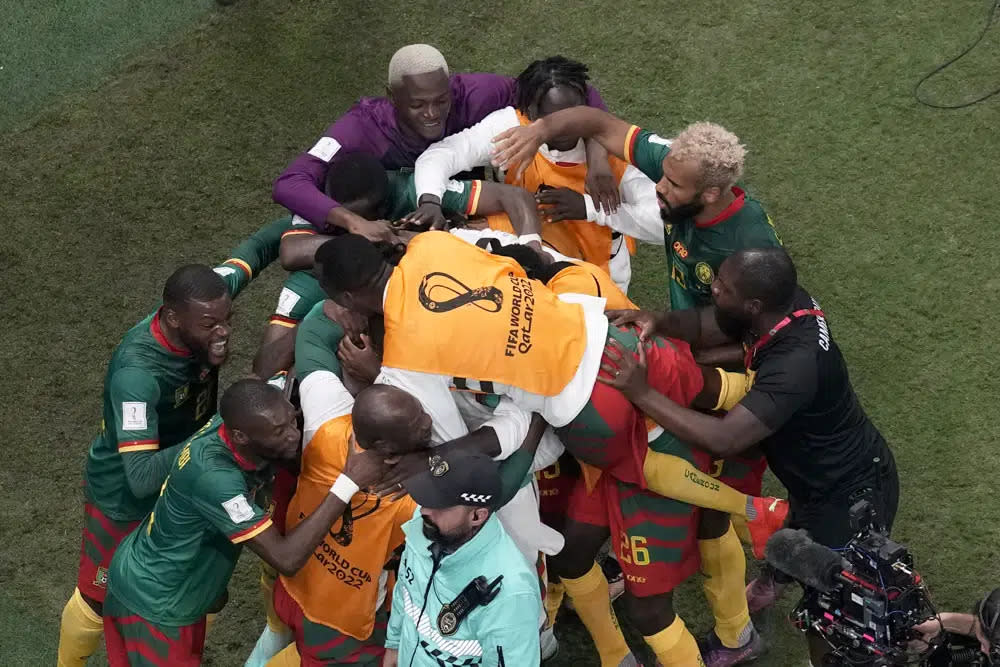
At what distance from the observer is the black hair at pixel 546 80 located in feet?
18.3

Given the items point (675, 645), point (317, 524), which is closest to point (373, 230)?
point (317, 524)

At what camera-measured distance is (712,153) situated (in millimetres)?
4777

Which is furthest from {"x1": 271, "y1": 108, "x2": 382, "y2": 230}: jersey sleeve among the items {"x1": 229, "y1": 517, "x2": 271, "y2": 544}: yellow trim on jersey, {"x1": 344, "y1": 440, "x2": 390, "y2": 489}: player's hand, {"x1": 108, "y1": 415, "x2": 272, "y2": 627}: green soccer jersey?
{"x1": 229, "y1": 517, "x2": 271, "y2": 544}: yellow trim on jersey

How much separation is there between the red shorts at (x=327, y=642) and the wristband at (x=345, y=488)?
57 cm

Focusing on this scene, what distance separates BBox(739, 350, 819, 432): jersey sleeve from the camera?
448 cm

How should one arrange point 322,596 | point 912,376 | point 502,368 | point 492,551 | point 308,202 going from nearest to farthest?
1. point 492,551
2. point 502,368
3. point 322,596
4. point 308,202
5. point 912,376

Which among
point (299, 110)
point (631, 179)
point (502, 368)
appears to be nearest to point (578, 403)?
point (502, 368)

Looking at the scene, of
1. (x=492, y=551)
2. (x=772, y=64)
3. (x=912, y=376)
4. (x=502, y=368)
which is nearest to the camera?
(x=492, y=551)

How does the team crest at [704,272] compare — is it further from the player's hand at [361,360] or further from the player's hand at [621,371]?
the player's hand at [361,360]

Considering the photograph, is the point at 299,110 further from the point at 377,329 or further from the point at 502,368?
the point at 502,368

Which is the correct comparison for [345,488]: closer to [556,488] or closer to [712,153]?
[556,488]

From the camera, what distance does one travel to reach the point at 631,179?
18.2ft

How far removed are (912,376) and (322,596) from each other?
351 centimetres

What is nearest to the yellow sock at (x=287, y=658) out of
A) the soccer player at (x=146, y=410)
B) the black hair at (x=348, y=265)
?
the soccer player at (x=146, y=410)
